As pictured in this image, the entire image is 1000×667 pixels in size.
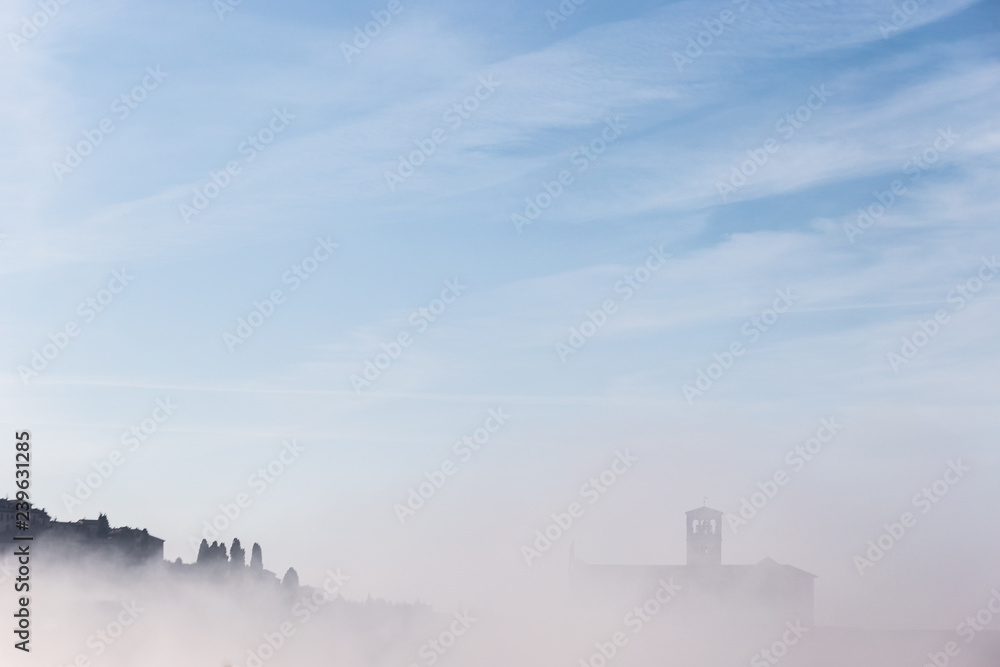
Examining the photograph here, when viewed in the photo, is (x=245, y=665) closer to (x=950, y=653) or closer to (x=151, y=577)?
(x=151, y=577)

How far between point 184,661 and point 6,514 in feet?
73.1

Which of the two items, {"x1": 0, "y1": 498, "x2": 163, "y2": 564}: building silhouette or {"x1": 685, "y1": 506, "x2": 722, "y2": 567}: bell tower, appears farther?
{"x1": 685, "y1": 506, "x2": 722, "y2": 567}: bell tower

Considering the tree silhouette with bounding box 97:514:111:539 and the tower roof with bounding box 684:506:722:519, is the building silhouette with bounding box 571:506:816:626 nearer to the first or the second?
the tower roof with bounding box 684:506:722:519

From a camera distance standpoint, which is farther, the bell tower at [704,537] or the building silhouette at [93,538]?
the bell tower at [704,537]

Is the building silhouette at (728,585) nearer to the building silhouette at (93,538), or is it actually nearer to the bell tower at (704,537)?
the bell tower at (704,537)

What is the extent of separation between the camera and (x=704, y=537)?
16925cm

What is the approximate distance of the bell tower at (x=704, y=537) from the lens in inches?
6580

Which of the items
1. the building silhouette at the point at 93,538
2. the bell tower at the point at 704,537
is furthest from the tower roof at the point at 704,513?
the building silhouette at the point at 93,538

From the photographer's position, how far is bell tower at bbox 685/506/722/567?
16712cm

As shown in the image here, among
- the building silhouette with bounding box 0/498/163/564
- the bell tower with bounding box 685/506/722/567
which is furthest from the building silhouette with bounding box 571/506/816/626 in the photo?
the building silhouette with bounding box 0/498/163/564

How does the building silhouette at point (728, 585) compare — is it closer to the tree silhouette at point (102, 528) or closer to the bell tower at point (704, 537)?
the bell tower at point (704, 537)

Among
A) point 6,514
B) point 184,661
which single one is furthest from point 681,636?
point 6,514

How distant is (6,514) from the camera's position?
111 meters

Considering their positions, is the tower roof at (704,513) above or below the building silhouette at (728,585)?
above
